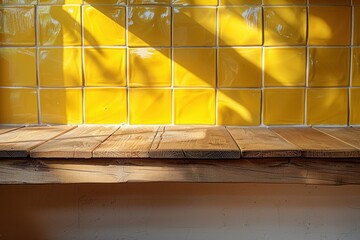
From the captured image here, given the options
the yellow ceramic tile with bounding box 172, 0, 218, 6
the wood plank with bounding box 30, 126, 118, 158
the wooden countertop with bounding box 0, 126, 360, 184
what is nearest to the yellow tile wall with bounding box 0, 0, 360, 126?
the yellow ceramic tile with bounding box 172, 0, 218, 6

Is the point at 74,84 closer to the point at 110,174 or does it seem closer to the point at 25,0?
the point at 25,0

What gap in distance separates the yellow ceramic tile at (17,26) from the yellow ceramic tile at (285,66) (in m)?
0.74

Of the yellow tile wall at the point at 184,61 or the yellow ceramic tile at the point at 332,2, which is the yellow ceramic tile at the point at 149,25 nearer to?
the yellow tile wall at the point at 184,61

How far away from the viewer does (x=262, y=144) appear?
0.82 meters

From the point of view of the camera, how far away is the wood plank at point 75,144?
0.75 metres

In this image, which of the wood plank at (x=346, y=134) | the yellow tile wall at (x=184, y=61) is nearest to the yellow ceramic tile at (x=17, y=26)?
the yellow tile wall at (x=184, y=61)

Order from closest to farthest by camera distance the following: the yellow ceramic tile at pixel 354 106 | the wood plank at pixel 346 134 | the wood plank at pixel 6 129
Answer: the wood plank at pixel 346 134, the wood plank at pixel 6 129, the yellow ceramic tile at pixel 354 106

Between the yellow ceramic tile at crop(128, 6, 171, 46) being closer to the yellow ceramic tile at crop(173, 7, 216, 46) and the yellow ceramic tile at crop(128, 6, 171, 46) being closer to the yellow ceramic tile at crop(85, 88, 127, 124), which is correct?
the yellow ceramic tile at crop(173, 7, 216, 46)

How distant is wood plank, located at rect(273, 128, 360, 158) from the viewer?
2.46 feet

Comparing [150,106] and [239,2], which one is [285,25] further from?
[150,106]

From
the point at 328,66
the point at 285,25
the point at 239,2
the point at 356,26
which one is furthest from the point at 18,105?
the point at 356,26

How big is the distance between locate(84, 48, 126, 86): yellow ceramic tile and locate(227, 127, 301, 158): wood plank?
1.30 feet

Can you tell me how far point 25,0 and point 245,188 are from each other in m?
0.91

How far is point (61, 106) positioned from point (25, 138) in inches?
9.9
